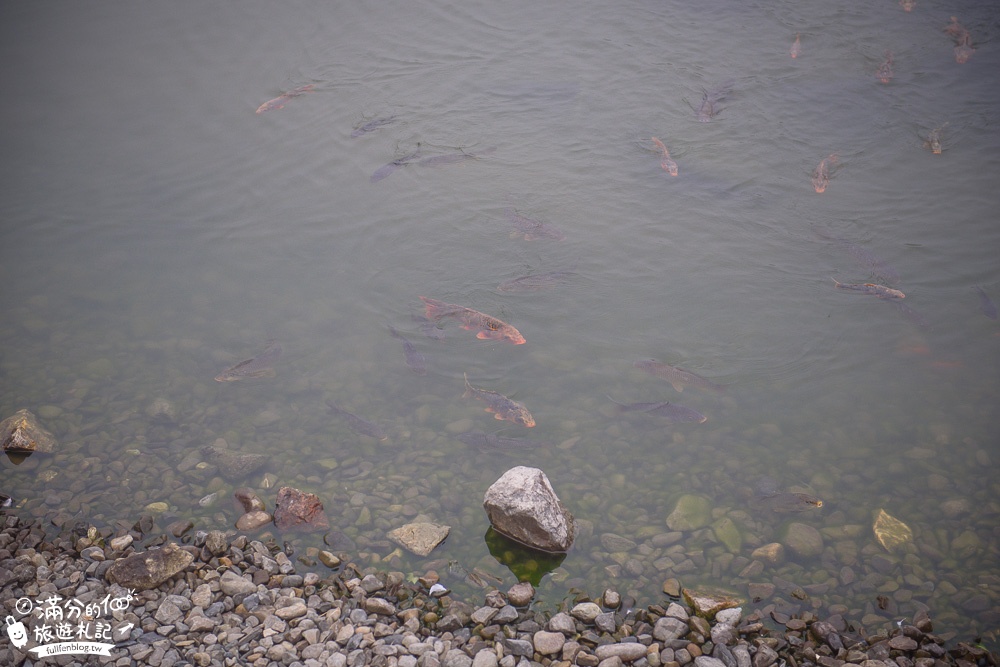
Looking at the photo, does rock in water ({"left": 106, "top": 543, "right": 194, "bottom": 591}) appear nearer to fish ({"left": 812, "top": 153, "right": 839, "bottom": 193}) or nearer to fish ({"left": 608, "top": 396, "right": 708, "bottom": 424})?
fish ({"left": 608, "top": 396, "right": 708, "bottom": 424})

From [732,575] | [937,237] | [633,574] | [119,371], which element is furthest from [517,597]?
[937,237]

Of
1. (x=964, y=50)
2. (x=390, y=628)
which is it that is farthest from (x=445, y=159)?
(x=964, y=50)

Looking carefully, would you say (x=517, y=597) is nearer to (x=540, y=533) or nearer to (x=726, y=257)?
(x=540, y=533)

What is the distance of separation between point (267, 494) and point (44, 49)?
12.4 m

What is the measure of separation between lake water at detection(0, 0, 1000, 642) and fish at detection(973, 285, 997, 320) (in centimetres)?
7

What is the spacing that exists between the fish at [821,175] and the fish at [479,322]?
5.58 metres

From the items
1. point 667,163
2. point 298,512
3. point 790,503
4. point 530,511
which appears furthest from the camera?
point 667,163

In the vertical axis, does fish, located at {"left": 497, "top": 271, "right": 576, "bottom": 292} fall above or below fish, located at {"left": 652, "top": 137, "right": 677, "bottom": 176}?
below

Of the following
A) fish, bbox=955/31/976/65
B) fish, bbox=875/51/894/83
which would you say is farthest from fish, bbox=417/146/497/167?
fish, bbox=955/31/976/65

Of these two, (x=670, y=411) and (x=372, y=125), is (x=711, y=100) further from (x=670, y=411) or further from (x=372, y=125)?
(x=670, y=411)

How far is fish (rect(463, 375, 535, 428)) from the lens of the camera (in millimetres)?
7121

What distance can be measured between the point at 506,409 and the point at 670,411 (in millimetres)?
1789

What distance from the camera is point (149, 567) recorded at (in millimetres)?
5398

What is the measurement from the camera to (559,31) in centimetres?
1401
